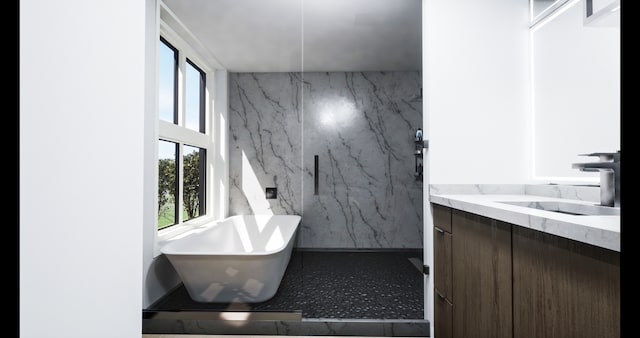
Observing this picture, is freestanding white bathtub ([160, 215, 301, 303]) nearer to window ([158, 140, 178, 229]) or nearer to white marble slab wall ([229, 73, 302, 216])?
window ([158, 140, 178, 229])

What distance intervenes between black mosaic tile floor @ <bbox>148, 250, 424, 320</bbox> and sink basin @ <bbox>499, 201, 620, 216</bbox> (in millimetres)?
923

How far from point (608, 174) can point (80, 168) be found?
5.51ft

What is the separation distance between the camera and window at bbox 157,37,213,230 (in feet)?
8.23

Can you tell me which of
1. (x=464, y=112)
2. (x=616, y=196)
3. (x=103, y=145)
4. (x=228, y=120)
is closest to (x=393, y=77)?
(x=464, y=112)

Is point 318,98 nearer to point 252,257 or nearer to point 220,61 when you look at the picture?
point 220,61

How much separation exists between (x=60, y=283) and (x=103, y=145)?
0.21 m

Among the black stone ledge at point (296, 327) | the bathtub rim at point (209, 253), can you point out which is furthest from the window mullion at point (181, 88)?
the black stone ledge at point (296, 327)

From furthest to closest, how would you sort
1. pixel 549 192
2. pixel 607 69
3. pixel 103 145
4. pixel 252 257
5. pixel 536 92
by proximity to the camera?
1. pixel 252 257
2. pixel 536 92
3. pixel 549 192
4. pixel 607 69
5. pixel 103 145

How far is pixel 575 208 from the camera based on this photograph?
1.48m

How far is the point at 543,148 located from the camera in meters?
1.89

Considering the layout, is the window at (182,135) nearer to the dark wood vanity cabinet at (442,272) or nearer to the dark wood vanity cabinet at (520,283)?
the dark wood vanity cabinet at (442,272)

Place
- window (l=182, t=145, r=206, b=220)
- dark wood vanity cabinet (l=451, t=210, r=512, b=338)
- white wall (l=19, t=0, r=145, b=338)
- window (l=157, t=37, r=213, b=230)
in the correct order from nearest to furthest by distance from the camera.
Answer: white wall (l=19, t=0, r=145, b=338)
dark wood vanity cabinet (l=451, t=210, r=512, b=338)
window (l=157, t=37, r=213, b=230)
window (l=182, t=145, r=206, b=220)

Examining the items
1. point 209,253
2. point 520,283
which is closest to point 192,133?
point 209,253

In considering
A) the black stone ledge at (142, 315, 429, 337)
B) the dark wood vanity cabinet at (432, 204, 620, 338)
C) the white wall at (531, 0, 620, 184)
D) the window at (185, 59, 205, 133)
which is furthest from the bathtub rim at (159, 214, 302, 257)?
the white wall at (531, 0, 620, 184)
